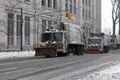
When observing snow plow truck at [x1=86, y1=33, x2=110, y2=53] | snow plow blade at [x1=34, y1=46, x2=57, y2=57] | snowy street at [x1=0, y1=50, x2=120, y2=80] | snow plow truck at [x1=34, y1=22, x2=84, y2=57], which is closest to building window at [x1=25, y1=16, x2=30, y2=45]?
snow plow truck at [x1=86, y1=33, x2=110, y2=53]

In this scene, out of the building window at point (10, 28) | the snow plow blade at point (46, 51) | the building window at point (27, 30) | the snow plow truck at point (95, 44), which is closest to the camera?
the snow plow blade at point (46, 51)

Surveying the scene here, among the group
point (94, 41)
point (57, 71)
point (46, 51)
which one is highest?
point (94, 41)

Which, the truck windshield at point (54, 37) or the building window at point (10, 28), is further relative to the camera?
the building window at point (10, 28)

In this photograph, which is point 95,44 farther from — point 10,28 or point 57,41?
point 57,41

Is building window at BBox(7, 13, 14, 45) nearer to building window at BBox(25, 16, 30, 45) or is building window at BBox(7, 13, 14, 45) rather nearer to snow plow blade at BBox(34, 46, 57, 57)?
building window at BBox(25, 16, 30, 45)

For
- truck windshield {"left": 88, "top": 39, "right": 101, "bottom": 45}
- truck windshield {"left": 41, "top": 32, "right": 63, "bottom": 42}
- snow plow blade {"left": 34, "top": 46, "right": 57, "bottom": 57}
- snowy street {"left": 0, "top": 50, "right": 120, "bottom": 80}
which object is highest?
truck windshield {"left": 41, "top": 32, "right": 63, "bottom": 42}

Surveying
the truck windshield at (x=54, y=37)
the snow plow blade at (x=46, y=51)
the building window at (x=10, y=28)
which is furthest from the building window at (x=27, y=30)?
the snow plow blade at (x=46, y=51)

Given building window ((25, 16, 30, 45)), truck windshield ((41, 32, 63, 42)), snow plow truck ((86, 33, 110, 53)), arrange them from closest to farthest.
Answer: truck windshield ((41, 32, 63, 42)), snow plow truck ((86, 33, 110, 53)), building window ((25, 16, 30, 45))

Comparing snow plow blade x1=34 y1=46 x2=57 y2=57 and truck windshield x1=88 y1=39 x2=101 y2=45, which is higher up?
truck windshield x1=88 y1=39 x2=101 y2=45

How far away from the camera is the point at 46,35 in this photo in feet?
128

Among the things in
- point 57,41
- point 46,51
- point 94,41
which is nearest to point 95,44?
point 94,41

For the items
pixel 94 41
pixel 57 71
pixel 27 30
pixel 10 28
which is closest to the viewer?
pixel 57 71

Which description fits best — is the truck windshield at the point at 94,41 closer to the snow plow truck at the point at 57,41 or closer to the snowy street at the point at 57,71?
the snow plow truck at the point at 57,41

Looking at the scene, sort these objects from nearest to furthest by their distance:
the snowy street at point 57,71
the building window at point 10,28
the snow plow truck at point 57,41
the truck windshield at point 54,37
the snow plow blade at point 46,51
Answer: the snowy street at point 57,71
the snow plow blade at point 46,51
the snow plow truck at point 57,41
the truck windshield at point 54,37
the building window at point 10,28
